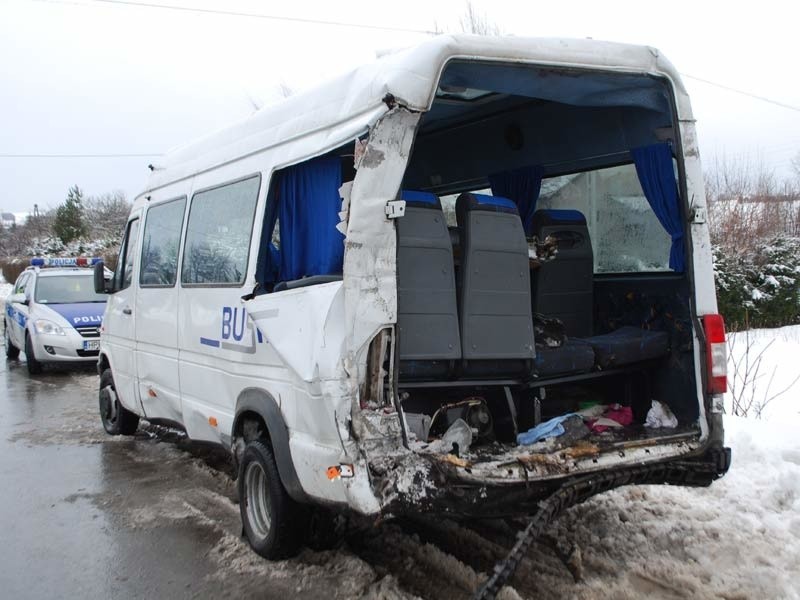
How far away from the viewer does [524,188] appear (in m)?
6.36

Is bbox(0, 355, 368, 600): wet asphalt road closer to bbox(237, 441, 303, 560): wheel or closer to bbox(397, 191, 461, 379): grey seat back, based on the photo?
bbox(237, 441, 303, 560): wheel

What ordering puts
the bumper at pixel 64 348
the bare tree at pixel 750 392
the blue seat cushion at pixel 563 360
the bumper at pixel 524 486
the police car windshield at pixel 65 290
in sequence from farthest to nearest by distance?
the police car windshield at pixel 65 290 < the bumper at pixel 64 348 < the bare tree at pixel 750 392 < the blue seat cushion at pixel 563 360 < the bumper at pixel 524 486

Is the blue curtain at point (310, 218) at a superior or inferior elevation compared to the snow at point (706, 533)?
superior

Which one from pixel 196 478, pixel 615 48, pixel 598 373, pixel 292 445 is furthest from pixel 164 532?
pixel 615 48

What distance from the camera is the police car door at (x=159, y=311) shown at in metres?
5.74

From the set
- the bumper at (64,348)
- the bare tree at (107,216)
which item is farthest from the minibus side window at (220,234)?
the bare tree at (107,216)

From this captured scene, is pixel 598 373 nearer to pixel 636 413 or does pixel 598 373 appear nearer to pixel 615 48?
pixel 636 413

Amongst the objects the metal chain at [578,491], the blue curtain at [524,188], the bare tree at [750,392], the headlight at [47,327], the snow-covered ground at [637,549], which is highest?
the blue curtain at [524,188]

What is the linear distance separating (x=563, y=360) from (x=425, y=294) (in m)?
1.13

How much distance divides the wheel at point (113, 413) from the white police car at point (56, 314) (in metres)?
4.15

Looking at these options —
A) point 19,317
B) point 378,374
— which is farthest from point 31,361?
point 378,374

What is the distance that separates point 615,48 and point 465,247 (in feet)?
4.57

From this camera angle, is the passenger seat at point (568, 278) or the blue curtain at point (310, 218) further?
the passenger seat at point (568, 278)

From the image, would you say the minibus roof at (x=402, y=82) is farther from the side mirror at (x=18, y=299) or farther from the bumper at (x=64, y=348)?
the side mirror at (x=18, y=299)
